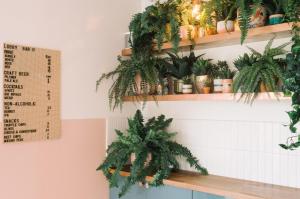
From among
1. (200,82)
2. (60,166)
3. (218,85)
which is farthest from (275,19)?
(60,166)

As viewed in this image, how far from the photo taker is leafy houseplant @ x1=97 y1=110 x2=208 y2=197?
2559 mm

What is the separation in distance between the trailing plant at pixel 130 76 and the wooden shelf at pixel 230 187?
2.18 feet

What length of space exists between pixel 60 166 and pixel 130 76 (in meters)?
0.89

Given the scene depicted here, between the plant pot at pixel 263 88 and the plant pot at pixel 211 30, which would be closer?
the plant pot at pixel 263 88

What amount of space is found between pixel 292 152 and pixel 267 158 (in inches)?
7.4

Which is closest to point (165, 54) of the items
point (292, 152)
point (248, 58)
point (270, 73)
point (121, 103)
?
point (121, 103)

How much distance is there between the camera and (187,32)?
259 cm

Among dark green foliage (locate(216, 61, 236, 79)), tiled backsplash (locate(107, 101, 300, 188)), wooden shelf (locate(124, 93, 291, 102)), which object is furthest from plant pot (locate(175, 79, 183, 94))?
dark green foliage (locate(216, 61, 236, 79))

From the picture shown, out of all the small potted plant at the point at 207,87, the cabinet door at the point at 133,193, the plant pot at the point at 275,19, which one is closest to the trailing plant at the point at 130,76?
the small potted plant at the point at 207,87

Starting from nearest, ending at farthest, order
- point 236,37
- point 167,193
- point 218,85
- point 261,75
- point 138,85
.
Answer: point 261,75 → point 236,37 → point 218,85 → point 167,193 → point 138,85

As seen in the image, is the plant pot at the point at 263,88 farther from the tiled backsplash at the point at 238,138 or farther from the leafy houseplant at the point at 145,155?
the leafy houseplant at the point at 145,155

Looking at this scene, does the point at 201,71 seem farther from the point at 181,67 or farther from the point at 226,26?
the point at 226,26

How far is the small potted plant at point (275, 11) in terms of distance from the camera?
2.14m

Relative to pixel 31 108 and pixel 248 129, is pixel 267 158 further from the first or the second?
pixel 31 108
